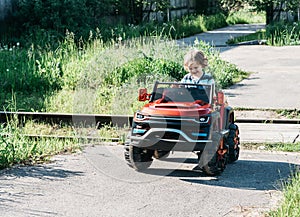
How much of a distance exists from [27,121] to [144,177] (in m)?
3.46

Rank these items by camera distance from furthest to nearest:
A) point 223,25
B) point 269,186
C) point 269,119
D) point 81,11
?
1. point 223,25
2. point 81,11
3. point 269,119
4. point 269,186

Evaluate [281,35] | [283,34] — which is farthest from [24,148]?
[283,34]

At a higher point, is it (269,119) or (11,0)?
(11,0)

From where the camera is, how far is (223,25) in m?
33.1

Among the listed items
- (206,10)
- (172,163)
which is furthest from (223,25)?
(172,163)

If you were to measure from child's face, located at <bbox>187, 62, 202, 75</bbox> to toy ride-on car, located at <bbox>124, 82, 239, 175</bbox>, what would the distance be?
0.25 meters

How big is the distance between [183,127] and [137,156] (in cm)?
74

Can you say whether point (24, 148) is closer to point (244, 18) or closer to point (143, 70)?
point (143, 70)

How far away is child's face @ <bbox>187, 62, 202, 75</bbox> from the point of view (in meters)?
7.09

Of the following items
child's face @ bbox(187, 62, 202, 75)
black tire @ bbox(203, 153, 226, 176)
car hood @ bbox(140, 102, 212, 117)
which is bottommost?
black tire @ bbox(203, 153, 226, 176)

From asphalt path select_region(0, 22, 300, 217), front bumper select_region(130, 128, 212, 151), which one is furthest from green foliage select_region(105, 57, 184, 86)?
front bumper select_region(130, 128, 212, 151)

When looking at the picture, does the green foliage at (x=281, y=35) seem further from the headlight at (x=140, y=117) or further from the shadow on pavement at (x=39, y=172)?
the headlight at (x=140, y=117)

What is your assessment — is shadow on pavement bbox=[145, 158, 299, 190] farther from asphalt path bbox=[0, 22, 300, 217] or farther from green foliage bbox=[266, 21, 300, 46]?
green foliage bbox=[266, 21, 300, 46]

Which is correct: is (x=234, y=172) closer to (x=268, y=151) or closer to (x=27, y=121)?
(x=268, y=151)
